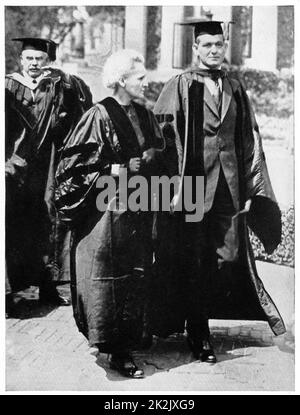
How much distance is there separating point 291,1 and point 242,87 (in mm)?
860

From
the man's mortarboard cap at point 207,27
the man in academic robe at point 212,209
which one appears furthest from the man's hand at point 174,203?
the man's mortarboard cap at point 207,27

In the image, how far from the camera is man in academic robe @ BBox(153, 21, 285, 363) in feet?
16.2

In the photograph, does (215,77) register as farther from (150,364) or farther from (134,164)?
(150,364)

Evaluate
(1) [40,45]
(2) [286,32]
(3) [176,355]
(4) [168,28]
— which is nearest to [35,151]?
(1) [40,45]

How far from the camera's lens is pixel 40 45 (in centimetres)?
526

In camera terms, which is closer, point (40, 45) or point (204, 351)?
point (204, 351)

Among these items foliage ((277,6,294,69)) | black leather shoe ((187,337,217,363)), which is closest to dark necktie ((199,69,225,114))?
foliage ((277,6,294,69))

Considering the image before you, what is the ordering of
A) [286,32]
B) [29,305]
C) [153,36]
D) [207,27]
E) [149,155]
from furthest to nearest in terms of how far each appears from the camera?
[29,305] < [286,32] < [153,36] < [207,27] < [149,155]

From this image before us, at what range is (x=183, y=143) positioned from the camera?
16.1 ft

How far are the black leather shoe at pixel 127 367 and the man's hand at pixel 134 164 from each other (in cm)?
133

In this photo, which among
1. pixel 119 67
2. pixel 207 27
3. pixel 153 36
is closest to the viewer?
pixel 119 67

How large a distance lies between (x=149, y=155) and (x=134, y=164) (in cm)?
14

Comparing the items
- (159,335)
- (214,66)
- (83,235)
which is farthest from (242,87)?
(159,335)

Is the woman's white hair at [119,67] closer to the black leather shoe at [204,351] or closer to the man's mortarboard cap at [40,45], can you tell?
the man's mortarboard cap at [40,45]
